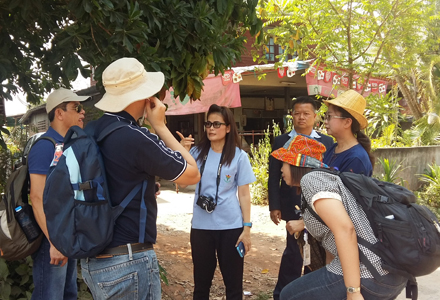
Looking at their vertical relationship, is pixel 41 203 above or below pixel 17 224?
above

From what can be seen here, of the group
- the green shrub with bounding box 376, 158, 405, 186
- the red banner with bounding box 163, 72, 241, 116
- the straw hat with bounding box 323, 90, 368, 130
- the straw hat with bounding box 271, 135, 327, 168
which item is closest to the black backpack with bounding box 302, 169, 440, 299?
the straw hat with bounding box 271, 135, 327, 168

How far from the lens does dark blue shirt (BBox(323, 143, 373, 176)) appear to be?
2594 millimetres

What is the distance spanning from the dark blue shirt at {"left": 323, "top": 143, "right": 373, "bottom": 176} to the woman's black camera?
102 cm

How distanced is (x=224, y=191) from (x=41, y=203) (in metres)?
1.41

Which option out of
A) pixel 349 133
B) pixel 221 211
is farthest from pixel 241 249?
pixel 349 133

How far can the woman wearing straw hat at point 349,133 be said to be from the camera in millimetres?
2625

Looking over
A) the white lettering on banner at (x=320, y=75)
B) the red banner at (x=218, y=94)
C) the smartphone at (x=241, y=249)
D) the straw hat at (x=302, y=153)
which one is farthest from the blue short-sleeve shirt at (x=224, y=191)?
the white lettering on banner at (x=320, y=75)

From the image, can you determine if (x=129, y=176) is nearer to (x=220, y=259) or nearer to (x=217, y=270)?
(x=220, y=259)

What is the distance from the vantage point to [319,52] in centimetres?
607

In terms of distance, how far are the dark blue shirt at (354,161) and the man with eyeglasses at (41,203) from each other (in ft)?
6.60

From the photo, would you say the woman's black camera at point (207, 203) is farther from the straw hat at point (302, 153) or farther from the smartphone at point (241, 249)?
the straw hat at point (302, 153)

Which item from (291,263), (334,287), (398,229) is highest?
(398,229)

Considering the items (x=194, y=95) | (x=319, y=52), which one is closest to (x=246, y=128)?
(x=319, y=52)

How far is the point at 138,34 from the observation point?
2.56m
